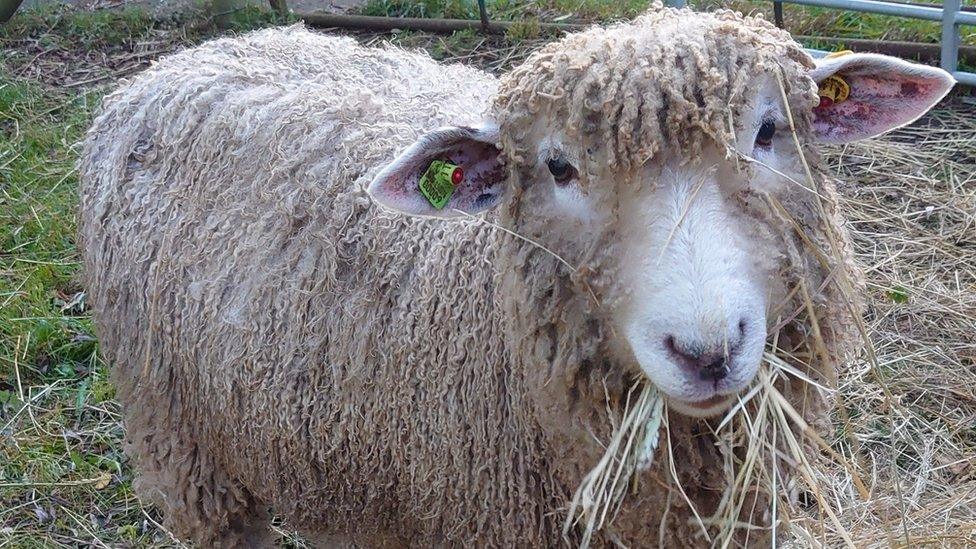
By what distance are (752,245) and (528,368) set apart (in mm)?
650

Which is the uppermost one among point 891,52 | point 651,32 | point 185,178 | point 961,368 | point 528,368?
point 651,32

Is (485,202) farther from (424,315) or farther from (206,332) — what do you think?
(206,332)

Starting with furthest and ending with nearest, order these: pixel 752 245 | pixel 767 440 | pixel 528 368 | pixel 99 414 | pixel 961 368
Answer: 1. pixel 99 414
2. pixel 961 368
3. pixel 528 368
4. pixel 767 440
5. pixel 752 245

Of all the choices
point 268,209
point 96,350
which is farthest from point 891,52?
point 96,350

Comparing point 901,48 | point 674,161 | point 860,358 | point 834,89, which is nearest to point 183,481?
point 674,161

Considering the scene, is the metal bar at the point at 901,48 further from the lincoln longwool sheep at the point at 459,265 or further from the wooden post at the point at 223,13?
the wooden post at the point at 223,13

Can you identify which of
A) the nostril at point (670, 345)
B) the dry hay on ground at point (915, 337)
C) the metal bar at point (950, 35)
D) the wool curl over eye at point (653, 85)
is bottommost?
the dry hay on ground at point (915, 337)

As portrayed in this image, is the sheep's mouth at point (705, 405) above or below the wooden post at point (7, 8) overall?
below

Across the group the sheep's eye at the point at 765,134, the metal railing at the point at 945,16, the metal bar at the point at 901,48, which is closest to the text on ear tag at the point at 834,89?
the sheep's eye at the point at 765,134

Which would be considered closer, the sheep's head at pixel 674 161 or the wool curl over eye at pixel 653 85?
the sheep's head at pixel 674 161

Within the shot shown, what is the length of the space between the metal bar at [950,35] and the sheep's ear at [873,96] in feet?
11.5

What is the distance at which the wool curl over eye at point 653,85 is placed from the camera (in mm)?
1992

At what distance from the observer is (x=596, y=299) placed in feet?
6.89

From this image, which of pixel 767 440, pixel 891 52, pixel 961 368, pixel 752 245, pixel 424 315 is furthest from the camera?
pixel 891 52
